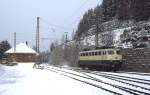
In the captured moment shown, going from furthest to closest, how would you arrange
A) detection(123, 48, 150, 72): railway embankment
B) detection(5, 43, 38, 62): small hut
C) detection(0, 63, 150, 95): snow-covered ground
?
detection(5, 43, 38, 62): small hut → detection(123, 48, 150, 72): railway embankment → detection(0, 63, 150, 95): snow-covered ground

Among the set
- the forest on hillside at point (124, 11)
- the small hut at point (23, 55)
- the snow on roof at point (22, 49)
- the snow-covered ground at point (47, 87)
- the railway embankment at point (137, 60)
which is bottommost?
the snow-covered ground at point (47, 87)

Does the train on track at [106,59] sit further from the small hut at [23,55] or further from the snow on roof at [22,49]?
the snow on roof at [22,49]

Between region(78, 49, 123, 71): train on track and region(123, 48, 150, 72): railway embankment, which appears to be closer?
region(123, 48, 150, 72): railway embankment

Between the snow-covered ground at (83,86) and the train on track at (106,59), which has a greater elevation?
the train on track at (106,59)

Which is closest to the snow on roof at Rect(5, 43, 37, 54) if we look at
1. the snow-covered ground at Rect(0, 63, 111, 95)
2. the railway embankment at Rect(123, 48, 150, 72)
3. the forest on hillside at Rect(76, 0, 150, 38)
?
the forest on hillside at Rect(76, 0, 150, 38)

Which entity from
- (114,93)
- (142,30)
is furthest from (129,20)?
(114,93)

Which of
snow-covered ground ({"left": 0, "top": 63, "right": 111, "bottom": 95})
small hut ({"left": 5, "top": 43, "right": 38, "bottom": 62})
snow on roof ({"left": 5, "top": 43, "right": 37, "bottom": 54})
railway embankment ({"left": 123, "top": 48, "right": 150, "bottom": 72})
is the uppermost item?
snow on roof ({"left": 5, "top": 43, "right": 37, "bottom": 54})

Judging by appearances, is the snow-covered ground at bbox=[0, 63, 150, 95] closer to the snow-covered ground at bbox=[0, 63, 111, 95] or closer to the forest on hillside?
the snow-covered ground at bbox=[0, 63, 111, 95]

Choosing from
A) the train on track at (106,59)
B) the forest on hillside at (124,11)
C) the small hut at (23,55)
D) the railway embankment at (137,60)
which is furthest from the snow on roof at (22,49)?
the railway embankment at (137,60)

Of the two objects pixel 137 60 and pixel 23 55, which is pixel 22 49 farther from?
pixel 137 60

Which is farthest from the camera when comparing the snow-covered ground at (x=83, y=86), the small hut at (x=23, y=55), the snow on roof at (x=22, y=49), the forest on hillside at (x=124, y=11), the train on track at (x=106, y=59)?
the snow on roof at (x=22, y=49)

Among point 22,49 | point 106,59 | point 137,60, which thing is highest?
point 22,49

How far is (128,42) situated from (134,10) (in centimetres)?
1278

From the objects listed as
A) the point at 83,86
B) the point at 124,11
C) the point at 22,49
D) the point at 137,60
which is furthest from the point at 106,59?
the point at 22,49
